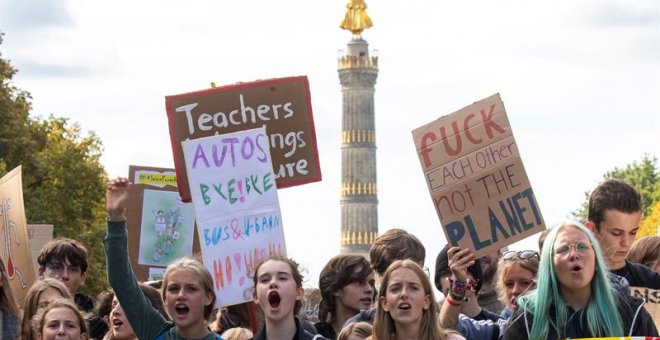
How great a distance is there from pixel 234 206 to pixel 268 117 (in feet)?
3.16

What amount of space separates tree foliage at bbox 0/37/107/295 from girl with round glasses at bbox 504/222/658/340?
27873mm

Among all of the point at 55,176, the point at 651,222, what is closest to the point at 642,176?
the point at 651,222

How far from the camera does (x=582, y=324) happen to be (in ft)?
24.1

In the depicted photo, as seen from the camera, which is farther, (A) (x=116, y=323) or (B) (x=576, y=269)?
(A) (x=116, y=323)

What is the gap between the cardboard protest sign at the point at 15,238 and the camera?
10.3m

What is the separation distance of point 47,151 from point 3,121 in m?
4.32

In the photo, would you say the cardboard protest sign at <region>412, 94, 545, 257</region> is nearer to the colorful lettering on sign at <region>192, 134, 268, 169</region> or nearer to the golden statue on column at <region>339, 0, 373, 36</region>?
the colorful lettering on sign at <region>192, 134, 268, 169</region>

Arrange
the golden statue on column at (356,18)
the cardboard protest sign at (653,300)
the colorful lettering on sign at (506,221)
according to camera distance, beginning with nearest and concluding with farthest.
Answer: the cardboard protest sign at (653,300) < the colorful lettering on sign at (506,221) < the golden statue on column at (356,18)

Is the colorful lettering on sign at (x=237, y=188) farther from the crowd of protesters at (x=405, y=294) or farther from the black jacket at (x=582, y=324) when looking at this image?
the black jacket at (x=582, y=324)

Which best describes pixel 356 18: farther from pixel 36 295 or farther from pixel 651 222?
pixel 36 295

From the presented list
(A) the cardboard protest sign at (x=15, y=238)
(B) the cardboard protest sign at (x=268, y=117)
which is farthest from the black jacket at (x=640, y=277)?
(A) the cardboard protest sign at (x=15, y=238)

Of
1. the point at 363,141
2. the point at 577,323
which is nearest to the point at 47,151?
the point at 577,323

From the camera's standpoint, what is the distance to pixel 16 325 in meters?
9.05

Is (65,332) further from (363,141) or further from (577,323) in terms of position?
(363,141)
